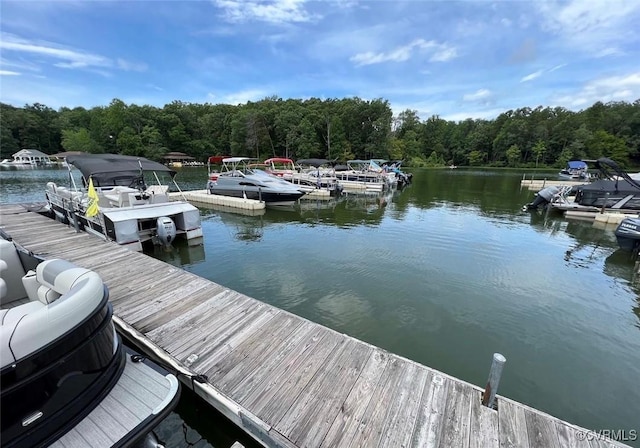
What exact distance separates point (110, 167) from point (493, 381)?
1118 cm

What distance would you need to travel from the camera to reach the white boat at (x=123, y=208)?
761cm

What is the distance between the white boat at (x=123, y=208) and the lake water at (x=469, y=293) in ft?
2.77

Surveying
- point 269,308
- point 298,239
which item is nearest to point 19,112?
point 298,239

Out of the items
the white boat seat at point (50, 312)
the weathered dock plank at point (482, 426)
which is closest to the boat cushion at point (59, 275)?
the white boat seat at point (50, 312)

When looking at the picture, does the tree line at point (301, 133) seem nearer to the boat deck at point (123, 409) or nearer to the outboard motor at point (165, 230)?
the outboard motor at point (165, 230)

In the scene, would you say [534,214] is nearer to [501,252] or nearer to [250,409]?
[501,252]

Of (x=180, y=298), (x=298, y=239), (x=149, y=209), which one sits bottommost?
(x=298, y=239)

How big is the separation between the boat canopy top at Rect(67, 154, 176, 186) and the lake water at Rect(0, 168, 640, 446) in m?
3.21

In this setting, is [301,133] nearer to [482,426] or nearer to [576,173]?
[576,173]

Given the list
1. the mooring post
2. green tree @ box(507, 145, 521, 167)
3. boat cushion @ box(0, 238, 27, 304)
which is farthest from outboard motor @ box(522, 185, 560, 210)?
green tree @ box(507, 145, 521, 167)

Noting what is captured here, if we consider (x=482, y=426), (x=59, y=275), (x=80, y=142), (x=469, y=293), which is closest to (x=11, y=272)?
(x=59, y=275)

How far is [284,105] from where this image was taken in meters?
56.7

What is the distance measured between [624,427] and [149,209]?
10797mm

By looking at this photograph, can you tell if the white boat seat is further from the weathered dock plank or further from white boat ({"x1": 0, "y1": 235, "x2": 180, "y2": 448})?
the weathered dock plank
